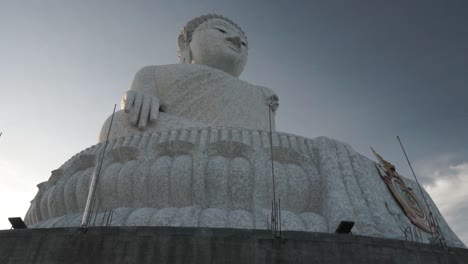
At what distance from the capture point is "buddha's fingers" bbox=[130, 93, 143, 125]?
775 centimetres

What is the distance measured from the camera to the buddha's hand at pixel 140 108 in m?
7.76

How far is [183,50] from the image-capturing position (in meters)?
11.7

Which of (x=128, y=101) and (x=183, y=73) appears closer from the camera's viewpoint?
(x=128, y=101)

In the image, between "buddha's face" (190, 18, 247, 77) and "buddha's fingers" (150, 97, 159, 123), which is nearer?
"buddha's fingers" (150, 97, 159, 123)

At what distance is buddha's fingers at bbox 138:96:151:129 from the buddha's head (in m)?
2.95

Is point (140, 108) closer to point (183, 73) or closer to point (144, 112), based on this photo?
point (144, 112)

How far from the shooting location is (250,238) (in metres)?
3.63

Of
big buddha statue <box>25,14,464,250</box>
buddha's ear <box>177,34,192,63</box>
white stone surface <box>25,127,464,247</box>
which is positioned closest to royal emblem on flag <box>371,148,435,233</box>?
big buddha statue <box>25,14,464,250</box>

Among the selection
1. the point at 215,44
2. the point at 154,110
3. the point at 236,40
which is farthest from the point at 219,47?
the point at 154,110

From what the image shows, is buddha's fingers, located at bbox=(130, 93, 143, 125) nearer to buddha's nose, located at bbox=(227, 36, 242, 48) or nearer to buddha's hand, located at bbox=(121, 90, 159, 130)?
buddha's hand, located at bbox=(121, 90, 159, 130)

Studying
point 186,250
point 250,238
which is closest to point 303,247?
point 250,238

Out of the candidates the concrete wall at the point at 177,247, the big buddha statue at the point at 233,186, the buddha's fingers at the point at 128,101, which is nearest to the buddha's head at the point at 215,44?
the buddha's fingers at the point at 128,101

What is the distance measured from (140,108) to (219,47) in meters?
3.45

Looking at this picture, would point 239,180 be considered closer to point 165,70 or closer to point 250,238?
point 250,238
